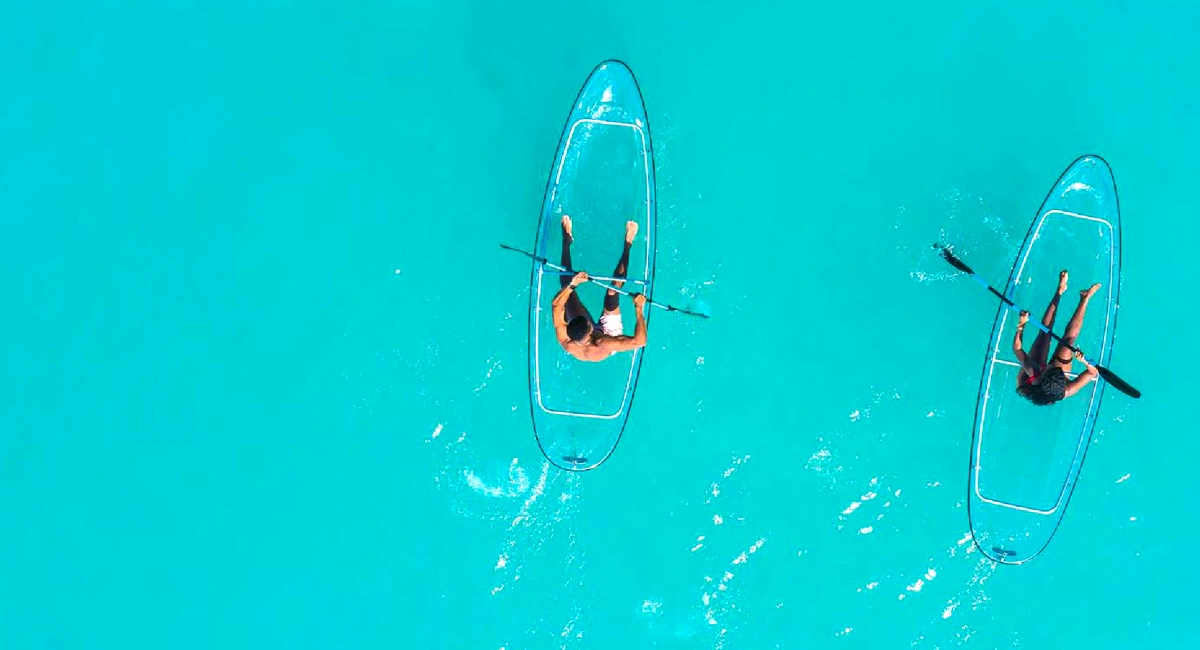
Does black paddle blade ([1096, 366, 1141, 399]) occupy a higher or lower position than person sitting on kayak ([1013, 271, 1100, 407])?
lower

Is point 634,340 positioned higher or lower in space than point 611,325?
lower

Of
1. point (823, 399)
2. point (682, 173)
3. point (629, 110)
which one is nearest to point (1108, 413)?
point (823, 399)

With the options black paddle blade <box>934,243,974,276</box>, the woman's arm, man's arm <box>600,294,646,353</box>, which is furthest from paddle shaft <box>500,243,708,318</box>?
the woman's arm

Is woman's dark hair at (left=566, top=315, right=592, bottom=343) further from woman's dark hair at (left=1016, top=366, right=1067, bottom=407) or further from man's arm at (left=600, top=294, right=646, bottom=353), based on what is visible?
woman's dark hair at (left=1016, top=366, right=1067, bottom=407)

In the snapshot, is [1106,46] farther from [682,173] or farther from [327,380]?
[327,380]

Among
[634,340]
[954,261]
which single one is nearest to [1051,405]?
[954,261]

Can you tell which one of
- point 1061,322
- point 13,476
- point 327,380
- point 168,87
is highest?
point 168,87

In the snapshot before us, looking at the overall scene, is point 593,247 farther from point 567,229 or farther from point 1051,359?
point 1051,359

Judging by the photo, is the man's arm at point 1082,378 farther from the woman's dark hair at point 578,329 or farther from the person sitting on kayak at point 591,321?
the woman's dark hair at point 578,329
